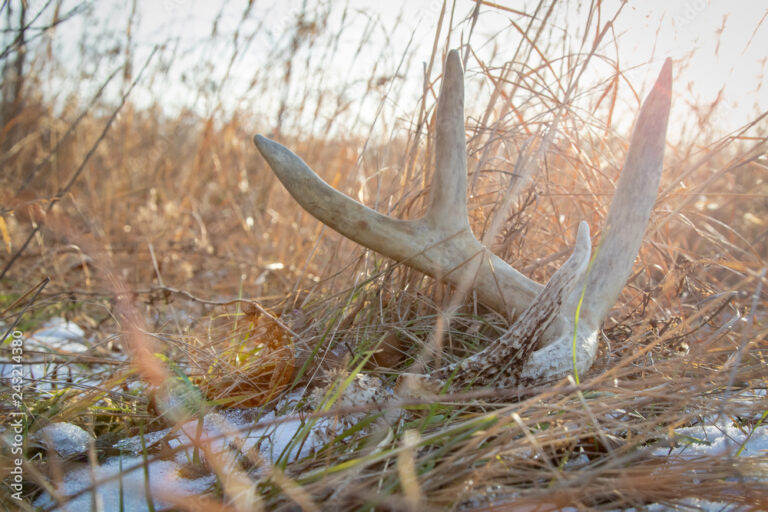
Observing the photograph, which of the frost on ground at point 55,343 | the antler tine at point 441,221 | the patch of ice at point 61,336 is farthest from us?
the patch of ice at point 61,336

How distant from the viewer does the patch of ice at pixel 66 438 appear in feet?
3.65

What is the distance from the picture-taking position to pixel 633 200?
1.35 meters

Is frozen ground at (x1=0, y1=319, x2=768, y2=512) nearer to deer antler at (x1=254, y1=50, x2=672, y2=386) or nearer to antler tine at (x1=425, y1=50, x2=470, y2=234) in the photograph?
deer antler at (x1=254, y1=50, x2=672, y2=386)

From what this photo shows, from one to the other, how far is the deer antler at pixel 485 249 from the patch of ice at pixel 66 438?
72cm

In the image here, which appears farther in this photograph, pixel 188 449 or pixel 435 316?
pixel 435 316

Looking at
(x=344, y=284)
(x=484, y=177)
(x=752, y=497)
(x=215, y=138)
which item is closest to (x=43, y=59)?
(x=215, y=138)

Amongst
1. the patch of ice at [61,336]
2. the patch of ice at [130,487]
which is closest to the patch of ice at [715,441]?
the patch of ice at [130,487]

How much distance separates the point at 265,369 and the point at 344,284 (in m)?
0.48

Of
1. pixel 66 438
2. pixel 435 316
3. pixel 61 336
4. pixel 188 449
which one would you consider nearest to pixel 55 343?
pixel 61 336

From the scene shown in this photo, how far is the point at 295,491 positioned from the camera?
816 millimetres

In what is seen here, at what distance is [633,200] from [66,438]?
1.47m

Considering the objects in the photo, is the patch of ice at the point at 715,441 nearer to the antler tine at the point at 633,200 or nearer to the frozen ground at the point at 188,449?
the frozen ground at the point at 188,449

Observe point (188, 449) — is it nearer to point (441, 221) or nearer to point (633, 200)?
point (441, 221)

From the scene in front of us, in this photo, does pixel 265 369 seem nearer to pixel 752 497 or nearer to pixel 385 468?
pixel 385 468
